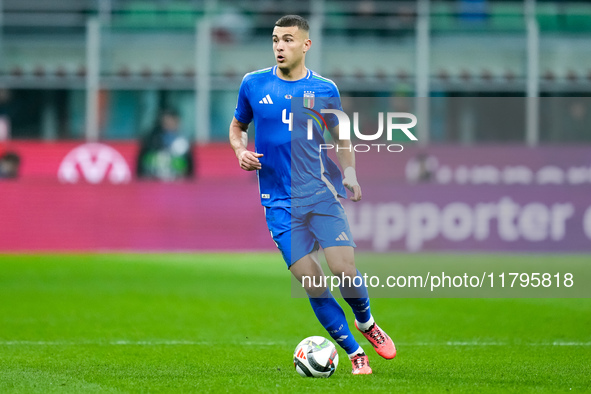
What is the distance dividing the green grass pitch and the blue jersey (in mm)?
1048

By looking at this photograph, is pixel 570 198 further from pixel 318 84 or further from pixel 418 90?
pixel 318 84

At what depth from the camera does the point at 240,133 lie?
597 cm

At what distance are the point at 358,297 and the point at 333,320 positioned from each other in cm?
20

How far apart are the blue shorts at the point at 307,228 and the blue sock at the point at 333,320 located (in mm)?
301

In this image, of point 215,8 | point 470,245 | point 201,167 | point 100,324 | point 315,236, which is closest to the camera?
point 315,236

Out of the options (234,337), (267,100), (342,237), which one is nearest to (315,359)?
(342,237)

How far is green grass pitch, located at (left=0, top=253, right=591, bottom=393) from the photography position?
17.9ft

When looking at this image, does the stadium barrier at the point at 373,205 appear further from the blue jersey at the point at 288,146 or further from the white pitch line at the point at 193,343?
the blue jersey at the point at 288,146

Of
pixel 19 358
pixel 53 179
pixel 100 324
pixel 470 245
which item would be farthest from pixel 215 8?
pixel 19 358

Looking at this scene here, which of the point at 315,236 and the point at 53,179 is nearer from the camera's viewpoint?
the point at 315,236

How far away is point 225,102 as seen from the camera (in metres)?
17.2

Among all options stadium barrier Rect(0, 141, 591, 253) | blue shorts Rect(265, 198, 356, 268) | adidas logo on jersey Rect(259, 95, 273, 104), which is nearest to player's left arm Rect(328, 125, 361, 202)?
blue shorts Rect(265, 198, 356, 268)

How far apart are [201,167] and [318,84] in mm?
10892

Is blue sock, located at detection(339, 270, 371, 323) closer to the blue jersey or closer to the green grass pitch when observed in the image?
the green grass pitch
